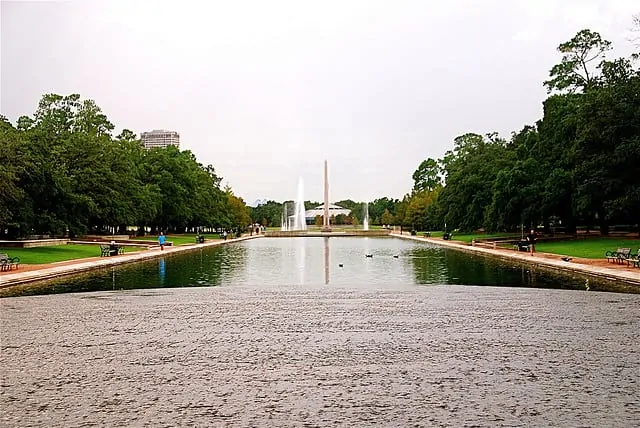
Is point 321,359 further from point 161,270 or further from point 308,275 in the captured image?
point 161,270

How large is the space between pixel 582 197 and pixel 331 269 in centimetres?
2192

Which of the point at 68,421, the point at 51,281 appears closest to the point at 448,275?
the point at 51,281

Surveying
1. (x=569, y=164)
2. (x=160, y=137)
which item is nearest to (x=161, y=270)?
(x=569, y=164)

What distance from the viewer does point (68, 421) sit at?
6684 mm

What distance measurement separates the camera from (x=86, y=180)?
4991 centimetres

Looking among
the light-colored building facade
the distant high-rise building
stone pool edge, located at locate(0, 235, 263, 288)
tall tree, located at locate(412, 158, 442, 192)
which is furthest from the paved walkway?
the distant high-rise building

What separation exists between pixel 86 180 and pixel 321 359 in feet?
145

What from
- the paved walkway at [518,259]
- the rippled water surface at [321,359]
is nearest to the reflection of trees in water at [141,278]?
the paved walkway at [518,259]

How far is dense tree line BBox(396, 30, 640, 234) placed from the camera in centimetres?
4131

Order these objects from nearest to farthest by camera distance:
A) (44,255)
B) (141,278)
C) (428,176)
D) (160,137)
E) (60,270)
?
(141,278) < (60,270) < (44,255) < (428,176) < (160,137)

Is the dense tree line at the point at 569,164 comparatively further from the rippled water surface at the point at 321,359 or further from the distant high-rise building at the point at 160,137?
the distant high-rise building at the point at 160,137

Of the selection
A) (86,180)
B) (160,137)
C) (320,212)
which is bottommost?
(86,180)

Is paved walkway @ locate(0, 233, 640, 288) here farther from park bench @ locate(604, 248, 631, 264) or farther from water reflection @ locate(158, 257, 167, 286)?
water reflection @ locate(158, 257, 167, 286)

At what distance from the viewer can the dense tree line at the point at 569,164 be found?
136 ft
